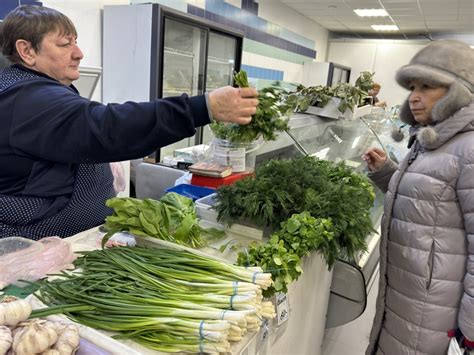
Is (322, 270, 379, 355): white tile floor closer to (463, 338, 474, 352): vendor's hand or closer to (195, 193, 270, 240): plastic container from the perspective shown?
(463, 338, 474, 352): vendor's hand

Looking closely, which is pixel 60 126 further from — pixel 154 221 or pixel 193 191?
pixel 193 191

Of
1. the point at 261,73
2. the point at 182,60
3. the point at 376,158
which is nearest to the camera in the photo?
the point at 376,158

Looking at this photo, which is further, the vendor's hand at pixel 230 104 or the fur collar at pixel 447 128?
the fur collar at pixel 447 128

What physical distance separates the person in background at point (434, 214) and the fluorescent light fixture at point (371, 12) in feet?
24.0

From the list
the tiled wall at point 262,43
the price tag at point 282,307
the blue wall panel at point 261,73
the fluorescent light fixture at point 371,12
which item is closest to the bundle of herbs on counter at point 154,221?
the price tag at point 282,307

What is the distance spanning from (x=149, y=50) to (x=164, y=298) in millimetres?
3221

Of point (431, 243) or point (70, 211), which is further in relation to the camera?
point (431, 243)

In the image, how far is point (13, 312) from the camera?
813 millimetres

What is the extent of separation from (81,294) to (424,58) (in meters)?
1.65

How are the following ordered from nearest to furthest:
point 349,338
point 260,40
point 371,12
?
point 349,338, point 260,40, point 371,12

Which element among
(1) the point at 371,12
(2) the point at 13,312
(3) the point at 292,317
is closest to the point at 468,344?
(3) the point at 292,317

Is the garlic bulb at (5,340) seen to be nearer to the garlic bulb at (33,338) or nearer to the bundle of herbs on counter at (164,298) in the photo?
the garlic bulb at (33,338)

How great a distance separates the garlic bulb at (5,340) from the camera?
0.73m

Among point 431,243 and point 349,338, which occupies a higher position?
point 431,243
